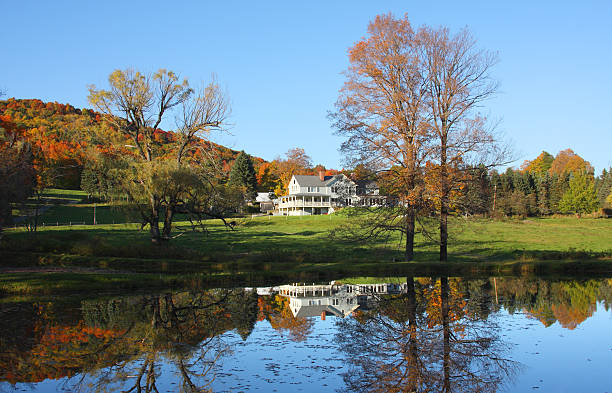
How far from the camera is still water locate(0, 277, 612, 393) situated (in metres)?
9.27

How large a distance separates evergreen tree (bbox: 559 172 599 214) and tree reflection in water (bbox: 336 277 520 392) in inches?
3135

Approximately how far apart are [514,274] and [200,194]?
20613 millimetres

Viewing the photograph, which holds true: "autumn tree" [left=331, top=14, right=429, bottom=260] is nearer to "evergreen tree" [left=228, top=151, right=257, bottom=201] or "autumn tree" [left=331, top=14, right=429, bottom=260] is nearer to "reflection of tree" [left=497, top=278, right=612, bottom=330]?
"reflection of tree" [left=497, top=278, right=612, bottom=330]

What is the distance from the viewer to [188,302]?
1761 cm

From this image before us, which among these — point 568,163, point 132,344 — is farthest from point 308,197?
point 568,163

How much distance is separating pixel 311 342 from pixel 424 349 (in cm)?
285

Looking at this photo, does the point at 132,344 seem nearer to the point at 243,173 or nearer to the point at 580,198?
the point at 243,173

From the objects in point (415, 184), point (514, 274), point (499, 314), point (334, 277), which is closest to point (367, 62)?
point (415, 184)

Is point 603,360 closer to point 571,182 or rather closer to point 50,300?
point 50,300

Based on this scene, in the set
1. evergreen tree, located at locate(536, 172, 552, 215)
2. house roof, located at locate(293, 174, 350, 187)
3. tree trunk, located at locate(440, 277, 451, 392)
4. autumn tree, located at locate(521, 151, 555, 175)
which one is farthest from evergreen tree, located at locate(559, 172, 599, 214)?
tree trunk, located at locate(440, 277, 451, 392)

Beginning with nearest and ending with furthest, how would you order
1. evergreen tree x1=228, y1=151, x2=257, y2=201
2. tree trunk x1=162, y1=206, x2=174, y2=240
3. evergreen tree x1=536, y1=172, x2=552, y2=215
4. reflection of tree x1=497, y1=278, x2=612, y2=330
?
reflection of tree x1=497, y1=278, x2=612, y2=330, tree trunk x1=162, y1=206, x2=174, y2=240, evergreen tree x1=536, y1=172, x2=552, y2=215, evergreen tree x1=228, y1=151, x2=257, y2=201

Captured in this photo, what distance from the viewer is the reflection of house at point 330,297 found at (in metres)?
16.4

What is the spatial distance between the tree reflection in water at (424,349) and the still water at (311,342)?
37mm

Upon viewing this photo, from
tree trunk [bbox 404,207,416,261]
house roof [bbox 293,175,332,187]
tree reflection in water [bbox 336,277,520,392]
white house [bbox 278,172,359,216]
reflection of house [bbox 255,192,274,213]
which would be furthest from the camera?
reflection of house [bbox 255,192,274,213]
